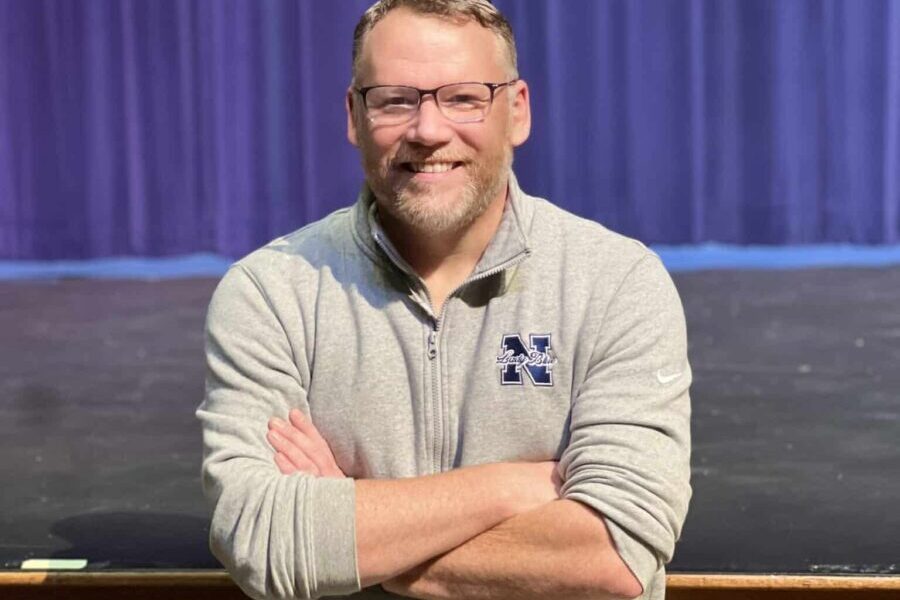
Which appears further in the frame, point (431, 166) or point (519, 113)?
point (519, 113)

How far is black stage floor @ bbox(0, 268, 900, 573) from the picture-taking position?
212 cm

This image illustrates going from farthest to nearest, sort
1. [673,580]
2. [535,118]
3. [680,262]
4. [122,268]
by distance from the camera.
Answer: [122,268]
[535,118]
[680,262]
[673,580]

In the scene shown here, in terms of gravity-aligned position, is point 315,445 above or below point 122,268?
above

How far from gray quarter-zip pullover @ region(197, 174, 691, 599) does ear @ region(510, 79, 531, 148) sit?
8 cm

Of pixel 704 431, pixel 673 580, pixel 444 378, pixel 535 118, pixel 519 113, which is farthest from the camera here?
pixel 535 118

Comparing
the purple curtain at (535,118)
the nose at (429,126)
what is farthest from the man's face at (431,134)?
the purple curtain at (535,118)

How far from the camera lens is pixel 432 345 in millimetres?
1426

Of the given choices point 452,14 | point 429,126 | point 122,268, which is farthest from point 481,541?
point 122,268

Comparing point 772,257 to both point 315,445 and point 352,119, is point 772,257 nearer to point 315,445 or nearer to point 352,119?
point 352,119

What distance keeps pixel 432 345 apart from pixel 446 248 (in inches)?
4.7

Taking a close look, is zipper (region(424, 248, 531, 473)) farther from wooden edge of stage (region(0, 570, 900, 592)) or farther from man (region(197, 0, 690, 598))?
wooden edge of stage (region(0, 570, 900, 592))

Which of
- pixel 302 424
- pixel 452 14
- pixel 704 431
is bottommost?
pixel 704 431

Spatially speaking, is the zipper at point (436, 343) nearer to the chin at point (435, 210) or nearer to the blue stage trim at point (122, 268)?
the chin at point (435, 210)

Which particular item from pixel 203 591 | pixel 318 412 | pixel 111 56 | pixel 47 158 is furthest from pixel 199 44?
pixel 318 412
